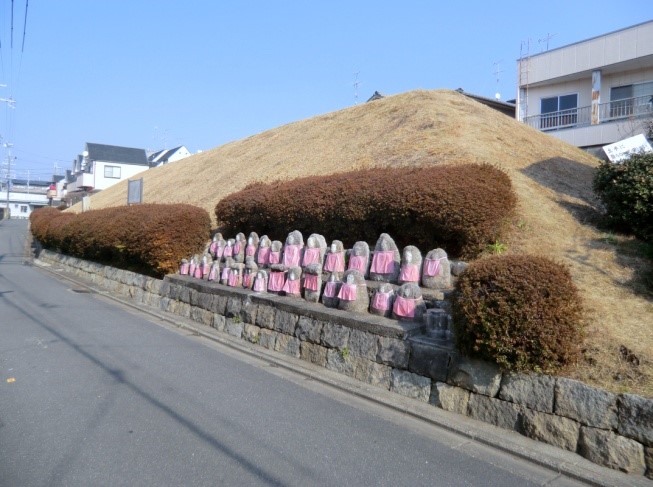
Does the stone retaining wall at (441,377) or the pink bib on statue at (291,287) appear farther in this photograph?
the pink bib on statue at (291,287)

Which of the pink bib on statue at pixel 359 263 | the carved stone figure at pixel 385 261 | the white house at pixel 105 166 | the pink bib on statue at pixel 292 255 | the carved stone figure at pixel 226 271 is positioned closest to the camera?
the carved stone figure at pixel 385 261

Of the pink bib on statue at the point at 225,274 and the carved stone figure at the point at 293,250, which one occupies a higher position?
the carved stone figure at the point at 293,250

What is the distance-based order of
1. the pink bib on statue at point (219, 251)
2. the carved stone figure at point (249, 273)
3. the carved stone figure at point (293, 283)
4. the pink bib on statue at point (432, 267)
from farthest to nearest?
the pink bib on statue at point (219, 251) < the carved stone figure at point (249, 273) < the carved stone figure at point (293, 283) < the pink bib on statue at point (432, 267)

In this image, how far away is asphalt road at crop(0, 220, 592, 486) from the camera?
408cm

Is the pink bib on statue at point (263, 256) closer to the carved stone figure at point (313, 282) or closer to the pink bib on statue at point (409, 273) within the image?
the carved stone figure at point (313, 282)

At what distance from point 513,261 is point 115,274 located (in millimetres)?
11817

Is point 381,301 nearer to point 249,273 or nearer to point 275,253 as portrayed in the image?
point 275,253

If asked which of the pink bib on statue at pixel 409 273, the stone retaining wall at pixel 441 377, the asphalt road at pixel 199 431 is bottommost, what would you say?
the asphalt road at pixel 199 431

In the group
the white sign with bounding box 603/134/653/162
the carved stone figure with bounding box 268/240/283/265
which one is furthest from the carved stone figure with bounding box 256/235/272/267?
the white sign with bounding box 603/134/653/162

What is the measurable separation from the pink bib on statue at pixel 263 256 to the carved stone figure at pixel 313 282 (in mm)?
1650

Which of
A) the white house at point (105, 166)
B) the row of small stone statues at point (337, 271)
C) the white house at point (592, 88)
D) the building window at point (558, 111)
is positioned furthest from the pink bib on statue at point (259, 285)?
→ the white house at point (105, 166)

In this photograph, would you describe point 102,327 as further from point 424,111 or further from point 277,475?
point 424,111

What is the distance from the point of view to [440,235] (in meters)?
7.23

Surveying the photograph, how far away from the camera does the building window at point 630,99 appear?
18.8 m
